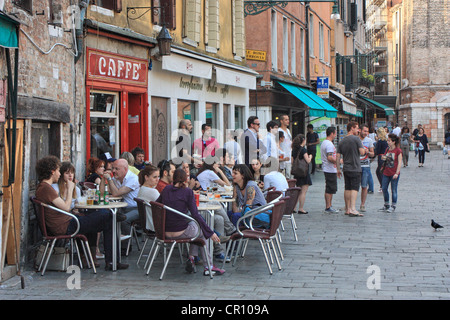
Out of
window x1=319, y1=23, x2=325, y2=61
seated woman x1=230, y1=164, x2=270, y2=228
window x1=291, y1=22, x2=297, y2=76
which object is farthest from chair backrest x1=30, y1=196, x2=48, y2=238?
window x1=319, y1=23, x2=325, y2=61

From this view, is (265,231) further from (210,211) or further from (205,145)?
(205,145)

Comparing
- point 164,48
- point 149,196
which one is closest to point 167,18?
point 164,48

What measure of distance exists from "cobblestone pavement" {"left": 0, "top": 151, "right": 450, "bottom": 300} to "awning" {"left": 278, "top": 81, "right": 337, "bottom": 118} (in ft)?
45.4

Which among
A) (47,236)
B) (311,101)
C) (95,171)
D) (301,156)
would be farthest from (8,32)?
(311,101)

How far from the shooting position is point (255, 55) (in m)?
25.0

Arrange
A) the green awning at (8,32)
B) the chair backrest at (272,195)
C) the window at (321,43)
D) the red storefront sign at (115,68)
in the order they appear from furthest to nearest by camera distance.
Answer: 1. the window at (321,43)
2. the red storefront sign at (115,68)
3. the chair backrest at (272,195)
4. the green awning at (8,32)

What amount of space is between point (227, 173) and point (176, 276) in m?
4.99

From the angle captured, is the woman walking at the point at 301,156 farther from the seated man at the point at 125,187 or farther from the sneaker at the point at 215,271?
the sneaker at the point at 215,271

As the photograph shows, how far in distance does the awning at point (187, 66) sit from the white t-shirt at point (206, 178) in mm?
4437

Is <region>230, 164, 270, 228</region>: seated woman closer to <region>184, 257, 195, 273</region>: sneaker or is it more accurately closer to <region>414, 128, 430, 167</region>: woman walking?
<region>184, 257, 195, 273</region>: sneaker

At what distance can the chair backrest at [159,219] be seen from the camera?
8.26m

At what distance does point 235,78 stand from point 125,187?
37.2 ft

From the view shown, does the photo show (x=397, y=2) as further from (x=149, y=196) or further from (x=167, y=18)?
(x=149, y=196)

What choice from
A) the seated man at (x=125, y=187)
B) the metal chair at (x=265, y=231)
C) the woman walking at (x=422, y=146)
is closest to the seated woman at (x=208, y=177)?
the seated man at (x=125, y=187)
